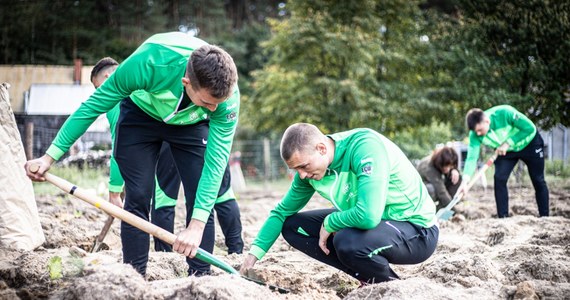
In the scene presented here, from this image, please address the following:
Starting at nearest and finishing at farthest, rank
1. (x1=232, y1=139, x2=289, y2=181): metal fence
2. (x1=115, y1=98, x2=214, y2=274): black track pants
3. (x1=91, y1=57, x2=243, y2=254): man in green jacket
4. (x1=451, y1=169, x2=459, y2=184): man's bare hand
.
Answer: (x1=115, y1=98, x2=214, y2=274): black track pants → (x1=91, y1=57, x2=243, y2=254): man in green jacket → (x1=451, y1=169, x2=459, y2=184): man's bare hand → (x1=232, y1=139, x2=289, y2=181): metal fence

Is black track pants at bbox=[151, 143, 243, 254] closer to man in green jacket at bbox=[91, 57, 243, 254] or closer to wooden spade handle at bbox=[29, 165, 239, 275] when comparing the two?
man in green jacket at bbox=[91, 57, 243, 254]

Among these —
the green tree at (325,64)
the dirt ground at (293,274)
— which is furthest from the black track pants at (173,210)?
the green tree at (325,64)

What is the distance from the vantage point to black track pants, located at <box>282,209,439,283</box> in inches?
124

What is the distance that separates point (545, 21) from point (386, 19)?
578cm

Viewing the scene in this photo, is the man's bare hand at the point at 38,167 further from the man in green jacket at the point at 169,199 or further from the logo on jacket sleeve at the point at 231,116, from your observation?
the man in green jacket at the point at 169,199

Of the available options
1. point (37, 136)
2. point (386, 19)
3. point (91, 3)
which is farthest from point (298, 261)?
point (91, 3)

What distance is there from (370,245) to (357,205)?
0.25m

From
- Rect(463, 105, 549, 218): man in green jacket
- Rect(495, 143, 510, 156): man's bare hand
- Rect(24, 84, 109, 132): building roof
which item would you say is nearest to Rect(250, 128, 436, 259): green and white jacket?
Rect(463, 105, 549, 218): man in green jacket

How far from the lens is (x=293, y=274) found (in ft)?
12.1

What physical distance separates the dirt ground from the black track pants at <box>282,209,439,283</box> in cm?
15

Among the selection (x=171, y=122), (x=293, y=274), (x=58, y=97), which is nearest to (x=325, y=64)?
(x=58, y=97)

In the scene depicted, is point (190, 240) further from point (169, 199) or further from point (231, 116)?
point (169, 199)

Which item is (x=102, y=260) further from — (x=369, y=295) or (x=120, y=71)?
(x=369, y=295)

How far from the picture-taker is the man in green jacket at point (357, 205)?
10.1 feet
